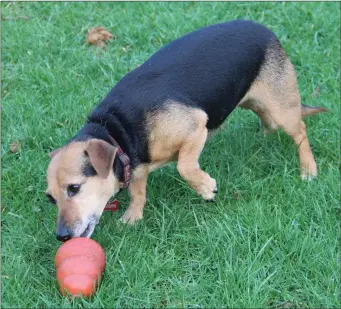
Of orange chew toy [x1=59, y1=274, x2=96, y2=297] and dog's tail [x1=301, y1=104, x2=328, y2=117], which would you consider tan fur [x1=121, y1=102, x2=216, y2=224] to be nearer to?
orange chew toy [x1=59, y1=274, x2=96, y2=297]

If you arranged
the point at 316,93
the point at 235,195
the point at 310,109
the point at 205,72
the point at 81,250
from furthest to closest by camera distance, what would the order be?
the point at 316,93 < the point at 310,109 < the point at 235,195 < the point at 205,72 < the point at 81,250

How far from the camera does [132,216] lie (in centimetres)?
502

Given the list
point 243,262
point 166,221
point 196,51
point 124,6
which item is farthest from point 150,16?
point 243,262

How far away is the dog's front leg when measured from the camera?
16.4ft

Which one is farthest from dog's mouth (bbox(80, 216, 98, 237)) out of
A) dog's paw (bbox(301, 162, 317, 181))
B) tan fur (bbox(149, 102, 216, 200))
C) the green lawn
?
dog's paw (bbox(301, 162, 317, 181))

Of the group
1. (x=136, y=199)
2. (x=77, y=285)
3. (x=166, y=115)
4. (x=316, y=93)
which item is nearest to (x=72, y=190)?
(x=77, y=285)

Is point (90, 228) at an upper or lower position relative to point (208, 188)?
upper

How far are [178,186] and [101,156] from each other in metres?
1.24

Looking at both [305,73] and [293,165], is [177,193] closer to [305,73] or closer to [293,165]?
[293,165]

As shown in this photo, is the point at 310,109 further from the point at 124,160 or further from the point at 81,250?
the point at 81,250

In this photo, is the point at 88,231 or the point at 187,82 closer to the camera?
the point at 88,231

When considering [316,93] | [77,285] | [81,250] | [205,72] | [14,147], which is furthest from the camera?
[316,93]

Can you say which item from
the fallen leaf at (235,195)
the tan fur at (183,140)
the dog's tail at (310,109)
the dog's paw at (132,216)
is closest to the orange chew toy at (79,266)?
the dog's paw at (132,216)

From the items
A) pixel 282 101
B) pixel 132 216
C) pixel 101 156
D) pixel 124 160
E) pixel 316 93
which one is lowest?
pixel 316 93
